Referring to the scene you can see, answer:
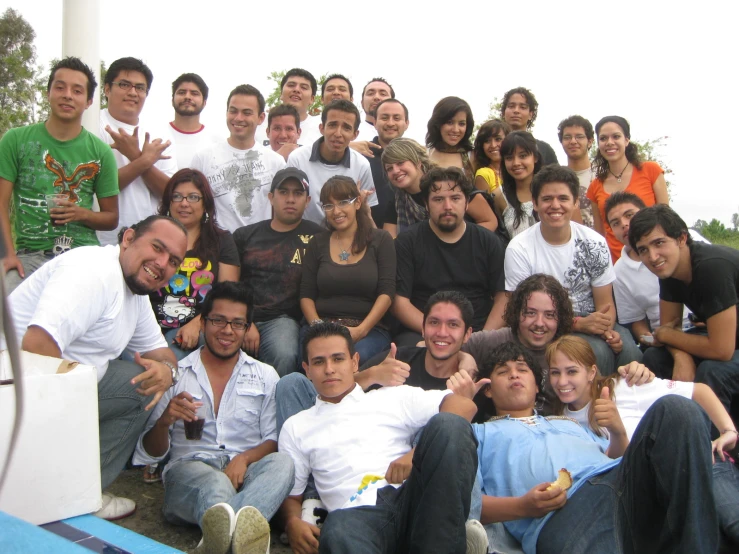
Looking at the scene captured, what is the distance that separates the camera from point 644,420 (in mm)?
2756

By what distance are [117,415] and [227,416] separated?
0.57 meters

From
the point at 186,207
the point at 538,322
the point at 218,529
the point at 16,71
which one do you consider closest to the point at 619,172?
the point at 538,322

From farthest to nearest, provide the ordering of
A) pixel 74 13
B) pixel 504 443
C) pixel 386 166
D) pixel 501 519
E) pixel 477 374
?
1. pixel 74 13
2. pixel 386 166
3. pixel 477 374
4. pixel 504 443
5. pixel 501 519

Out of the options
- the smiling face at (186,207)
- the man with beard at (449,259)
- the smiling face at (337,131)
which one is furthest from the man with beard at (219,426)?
the smiling face at (337,131)

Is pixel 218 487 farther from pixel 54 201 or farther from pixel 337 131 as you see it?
pixel 337 131

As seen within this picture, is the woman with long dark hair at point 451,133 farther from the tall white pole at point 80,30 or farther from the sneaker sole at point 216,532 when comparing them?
the sneaker sole at point 216,532

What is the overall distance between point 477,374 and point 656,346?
1406 mm

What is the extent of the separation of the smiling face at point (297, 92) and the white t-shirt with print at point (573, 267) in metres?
3.03

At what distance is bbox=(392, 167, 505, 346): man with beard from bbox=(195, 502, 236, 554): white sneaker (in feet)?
7.10

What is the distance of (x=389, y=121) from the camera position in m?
6.26

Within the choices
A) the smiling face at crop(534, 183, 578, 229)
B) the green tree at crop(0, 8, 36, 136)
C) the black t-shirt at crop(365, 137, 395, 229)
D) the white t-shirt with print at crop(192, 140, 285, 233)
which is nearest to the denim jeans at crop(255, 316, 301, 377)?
Answer: the white t-shirt with print at crop(192, 140, 285, 233)

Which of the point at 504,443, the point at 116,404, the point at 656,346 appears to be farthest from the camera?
the point at 656,346

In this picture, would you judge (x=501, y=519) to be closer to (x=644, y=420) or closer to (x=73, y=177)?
(x=644, y=420)

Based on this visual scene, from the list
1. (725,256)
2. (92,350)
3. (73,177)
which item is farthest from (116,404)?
(725,256)
